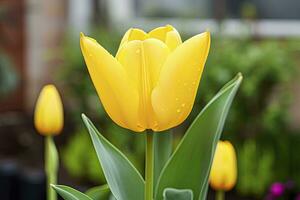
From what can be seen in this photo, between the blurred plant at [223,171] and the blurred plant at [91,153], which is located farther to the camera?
the blurred plant at [91,153]

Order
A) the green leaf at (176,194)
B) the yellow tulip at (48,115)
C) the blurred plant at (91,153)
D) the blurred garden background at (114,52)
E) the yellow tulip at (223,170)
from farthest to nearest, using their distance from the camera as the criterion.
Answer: the blurred plant at (91,153)
the blurred garden background at (114,52)
the yellow tulip at (48,115)
the yellow tulip at (223,170)
the green leaf at (176,194)

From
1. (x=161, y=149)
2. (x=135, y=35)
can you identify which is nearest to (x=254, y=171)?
(x=161, y=149)

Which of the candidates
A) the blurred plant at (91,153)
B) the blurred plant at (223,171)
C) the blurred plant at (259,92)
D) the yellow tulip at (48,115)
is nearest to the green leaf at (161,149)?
the blurred plant at (223,171)

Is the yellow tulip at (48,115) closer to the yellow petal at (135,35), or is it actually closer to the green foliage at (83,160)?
the yellow petal at (135,35)

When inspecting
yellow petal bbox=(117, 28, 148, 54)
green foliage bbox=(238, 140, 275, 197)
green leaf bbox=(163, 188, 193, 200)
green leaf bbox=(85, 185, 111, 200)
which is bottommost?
green foliage bbox=(238, 140, 275, 197)

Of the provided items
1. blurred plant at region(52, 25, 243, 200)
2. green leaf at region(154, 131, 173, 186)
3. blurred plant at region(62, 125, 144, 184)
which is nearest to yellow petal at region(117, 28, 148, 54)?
blurred plant at region(52, 25, 243, 200)

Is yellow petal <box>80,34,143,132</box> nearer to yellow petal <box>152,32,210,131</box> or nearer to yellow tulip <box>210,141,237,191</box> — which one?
yellow petal <box>152,32,210,131</box>

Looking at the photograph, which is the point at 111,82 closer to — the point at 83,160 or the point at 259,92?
the point at 259,92

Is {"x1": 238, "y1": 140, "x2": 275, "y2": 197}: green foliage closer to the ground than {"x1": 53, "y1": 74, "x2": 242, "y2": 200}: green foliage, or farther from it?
closer to the ground
